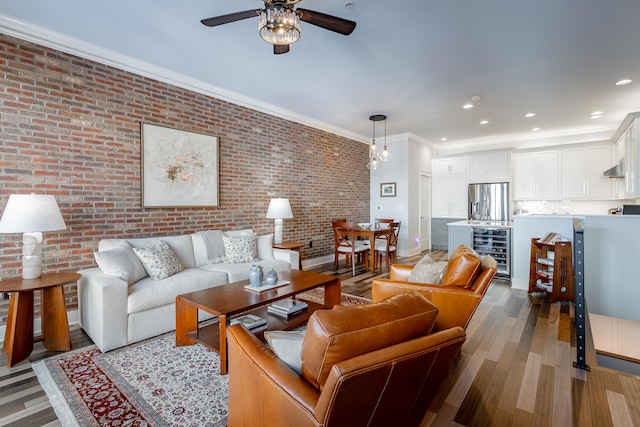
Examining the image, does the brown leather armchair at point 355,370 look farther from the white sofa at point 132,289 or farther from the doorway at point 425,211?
the doorway at point 425,211

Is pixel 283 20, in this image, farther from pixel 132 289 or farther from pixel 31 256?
pixel 31 256

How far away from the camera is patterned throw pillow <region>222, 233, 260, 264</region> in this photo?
3793mm

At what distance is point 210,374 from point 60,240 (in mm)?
2081

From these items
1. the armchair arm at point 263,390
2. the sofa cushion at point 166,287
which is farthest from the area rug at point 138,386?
the armchair arm at point 263,390

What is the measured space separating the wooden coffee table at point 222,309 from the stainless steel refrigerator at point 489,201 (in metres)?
5.55

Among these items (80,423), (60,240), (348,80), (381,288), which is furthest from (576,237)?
(60,240)

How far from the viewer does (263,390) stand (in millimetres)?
1154

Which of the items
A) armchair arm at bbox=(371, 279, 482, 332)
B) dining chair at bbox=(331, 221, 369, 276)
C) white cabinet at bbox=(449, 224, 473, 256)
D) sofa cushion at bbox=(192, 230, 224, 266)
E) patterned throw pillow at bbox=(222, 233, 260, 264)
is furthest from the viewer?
dining chair at bbox=(331, 221, 369, 276)

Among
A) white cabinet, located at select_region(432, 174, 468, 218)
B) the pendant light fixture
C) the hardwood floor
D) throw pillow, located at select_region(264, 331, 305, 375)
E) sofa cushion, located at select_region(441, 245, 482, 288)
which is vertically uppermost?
the pendant light fixture

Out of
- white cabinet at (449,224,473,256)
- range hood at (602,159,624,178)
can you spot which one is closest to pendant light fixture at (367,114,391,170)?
white cabinet at (449,224,473,256)

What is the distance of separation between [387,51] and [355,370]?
10.3ft

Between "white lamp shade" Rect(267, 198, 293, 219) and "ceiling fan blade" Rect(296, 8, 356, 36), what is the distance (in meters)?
2.81

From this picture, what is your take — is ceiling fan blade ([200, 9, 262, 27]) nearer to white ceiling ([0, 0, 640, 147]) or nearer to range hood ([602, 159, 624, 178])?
white ceiling ([0, 0, 640, 147])

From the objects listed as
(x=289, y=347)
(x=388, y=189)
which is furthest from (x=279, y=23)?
(x=388, y=189)
